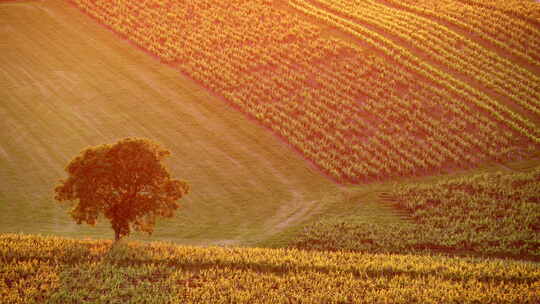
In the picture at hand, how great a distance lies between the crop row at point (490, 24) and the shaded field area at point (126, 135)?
106ft

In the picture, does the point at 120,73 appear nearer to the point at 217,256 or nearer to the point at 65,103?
the point at 65,103

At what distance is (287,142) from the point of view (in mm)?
41219

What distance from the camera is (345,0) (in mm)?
66438

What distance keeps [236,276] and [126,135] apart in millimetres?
22404

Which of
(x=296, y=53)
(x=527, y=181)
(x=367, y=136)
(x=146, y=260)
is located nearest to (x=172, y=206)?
(x=146, y=260)

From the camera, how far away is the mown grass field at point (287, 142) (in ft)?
76.2

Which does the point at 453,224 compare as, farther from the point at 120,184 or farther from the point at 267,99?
the point at 267,99

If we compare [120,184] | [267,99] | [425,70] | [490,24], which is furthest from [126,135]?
[490,24]

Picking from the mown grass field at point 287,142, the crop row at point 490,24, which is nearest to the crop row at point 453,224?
the mown grass field at point 287,142

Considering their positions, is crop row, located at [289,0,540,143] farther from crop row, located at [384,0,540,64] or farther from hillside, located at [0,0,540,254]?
crop row, located at [384,0,540,64]

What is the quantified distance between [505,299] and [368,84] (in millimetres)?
30796

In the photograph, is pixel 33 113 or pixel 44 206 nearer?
pixel 44 206

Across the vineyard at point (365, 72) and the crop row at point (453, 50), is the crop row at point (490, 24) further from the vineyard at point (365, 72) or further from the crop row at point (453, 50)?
the crop row at point (453, 50)

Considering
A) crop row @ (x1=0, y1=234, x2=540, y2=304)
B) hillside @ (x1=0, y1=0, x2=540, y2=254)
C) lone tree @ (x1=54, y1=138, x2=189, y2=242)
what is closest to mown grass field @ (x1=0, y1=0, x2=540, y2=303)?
crop row @ (x1=0, y1=234, x2=540, y2=304)
